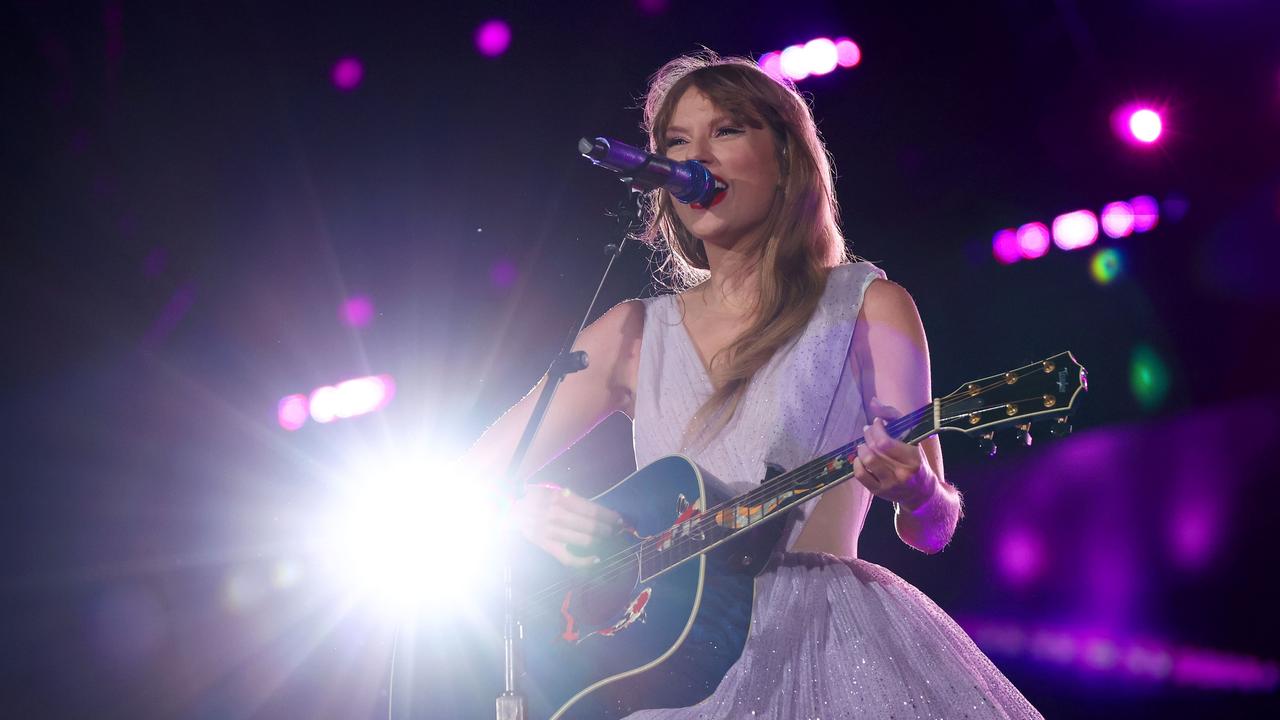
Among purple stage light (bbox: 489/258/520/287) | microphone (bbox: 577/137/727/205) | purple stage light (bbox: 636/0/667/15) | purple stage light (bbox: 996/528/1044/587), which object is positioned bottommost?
microphone (bbox: 577/137/727/205)

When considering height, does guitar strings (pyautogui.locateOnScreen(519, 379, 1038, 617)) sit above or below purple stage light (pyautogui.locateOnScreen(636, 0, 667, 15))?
below

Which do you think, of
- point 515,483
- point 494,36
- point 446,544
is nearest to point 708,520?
point 515,483

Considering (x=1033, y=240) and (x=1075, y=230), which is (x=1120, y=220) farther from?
(x=1033, y=240)

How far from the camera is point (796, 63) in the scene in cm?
441

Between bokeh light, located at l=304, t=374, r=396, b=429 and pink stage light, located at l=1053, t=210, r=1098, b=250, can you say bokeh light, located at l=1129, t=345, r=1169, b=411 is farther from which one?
bokeh light, located at l=304, t=374, r=396, b=429

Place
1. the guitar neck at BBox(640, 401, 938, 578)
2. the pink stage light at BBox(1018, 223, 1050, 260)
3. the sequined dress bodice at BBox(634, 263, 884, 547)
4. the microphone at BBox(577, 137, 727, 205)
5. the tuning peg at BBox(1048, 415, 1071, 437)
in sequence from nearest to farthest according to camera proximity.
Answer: the tuning peg at BBox(1048, 415, 1071, 437) < the guitar neck at BBox(640, 401, 938, 578) < the microphone at BBox(577, 137, 727, 205) < the sequined dress bodice at BBox(634, 263, 884, 547) < the pink stage light at BBox(1018, 223, 1050, 260)

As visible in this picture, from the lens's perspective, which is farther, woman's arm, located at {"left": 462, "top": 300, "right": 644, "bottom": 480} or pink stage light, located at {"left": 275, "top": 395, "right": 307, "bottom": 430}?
pink stage light, located at {"left": 275, "top": 395, "right": 307, "bottom": 430}

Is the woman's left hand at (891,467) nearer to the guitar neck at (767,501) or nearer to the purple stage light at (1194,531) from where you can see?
the guitar neck at (767,501)

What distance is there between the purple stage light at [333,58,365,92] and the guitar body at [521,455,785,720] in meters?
2.90

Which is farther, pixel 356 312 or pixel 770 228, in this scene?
pixel 356 312

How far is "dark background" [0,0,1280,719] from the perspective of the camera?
12.9ft

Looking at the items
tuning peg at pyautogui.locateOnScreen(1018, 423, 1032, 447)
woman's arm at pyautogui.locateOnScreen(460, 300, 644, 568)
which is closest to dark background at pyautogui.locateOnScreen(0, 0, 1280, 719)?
woman's arm at pyautogui.locateOnScreen(460, 300, 644, 568)

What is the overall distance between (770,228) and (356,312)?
250cm

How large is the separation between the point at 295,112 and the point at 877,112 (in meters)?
2.59
